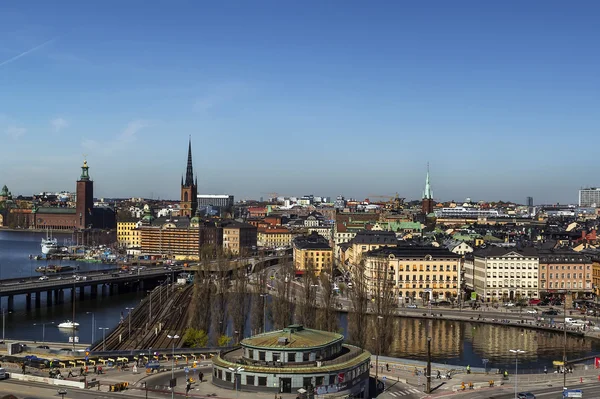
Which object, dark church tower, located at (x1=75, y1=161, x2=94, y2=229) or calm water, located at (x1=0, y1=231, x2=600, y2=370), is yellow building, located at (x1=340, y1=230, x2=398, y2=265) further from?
dark church tower, located at (x1=75, y1=161, x2=94, y2=229)

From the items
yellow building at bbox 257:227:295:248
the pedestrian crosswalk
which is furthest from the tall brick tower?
the pedestrian crosswalk

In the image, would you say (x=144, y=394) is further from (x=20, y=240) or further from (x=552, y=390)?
(x=20, y=240)

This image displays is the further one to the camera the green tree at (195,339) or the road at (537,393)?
the green tree at (195,339)

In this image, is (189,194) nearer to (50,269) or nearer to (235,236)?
(235,236)

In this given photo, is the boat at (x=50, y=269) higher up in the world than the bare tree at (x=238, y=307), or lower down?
lower down

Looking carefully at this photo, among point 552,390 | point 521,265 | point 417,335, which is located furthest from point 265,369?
point 521,265

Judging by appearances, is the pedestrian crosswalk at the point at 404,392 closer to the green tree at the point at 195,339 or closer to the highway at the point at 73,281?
the green tree at the point at 195,339

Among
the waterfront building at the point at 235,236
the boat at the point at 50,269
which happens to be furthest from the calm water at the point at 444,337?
the waterfront building at the point at 235,236
